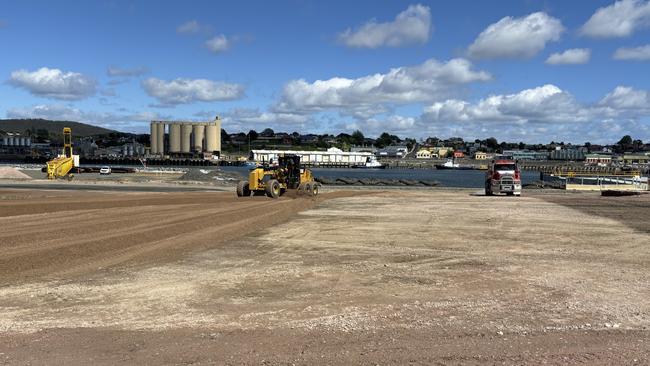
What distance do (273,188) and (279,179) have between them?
1382 millimetres

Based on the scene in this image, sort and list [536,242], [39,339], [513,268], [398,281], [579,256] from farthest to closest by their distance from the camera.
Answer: [536,242]
[579,256]
[513,268]
[398,281]
[39,339]

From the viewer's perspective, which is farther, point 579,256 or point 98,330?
point 579,256

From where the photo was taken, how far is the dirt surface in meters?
6.56

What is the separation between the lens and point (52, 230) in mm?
16766

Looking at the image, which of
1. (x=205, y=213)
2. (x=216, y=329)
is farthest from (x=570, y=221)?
(x=216, y=329)

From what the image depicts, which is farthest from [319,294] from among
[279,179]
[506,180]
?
[506,180]

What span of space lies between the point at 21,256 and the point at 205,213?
10.2 metres

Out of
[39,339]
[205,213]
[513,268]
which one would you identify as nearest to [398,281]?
[513,268]

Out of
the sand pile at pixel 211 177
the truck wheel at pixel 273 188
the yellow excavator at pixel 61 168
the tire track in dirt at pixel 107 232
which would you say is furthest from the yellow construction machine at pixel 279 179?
the yellow excavator at pixel 61 168

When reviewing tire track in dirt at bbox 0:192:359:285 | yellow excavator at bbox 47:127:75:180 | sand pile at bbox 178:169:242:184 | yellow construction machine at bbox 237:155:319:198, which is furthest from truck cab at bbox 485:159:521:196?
yellow excavator at bbox 47:127:75:180

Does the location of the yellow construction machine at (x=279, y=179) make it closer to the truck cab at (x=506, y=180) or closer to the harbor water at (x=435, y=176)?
the truck cab at (x=506, y=180)

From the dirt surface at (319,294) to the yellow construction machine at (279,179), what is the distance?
517 inches

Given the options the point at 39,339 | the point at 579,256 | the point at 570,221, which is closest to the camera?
the point at 39,339

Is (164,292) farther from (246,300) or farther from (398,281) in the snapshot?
(398,281)
